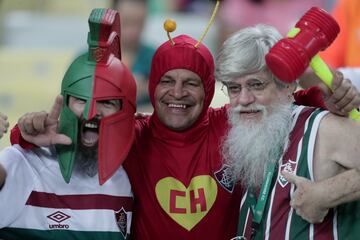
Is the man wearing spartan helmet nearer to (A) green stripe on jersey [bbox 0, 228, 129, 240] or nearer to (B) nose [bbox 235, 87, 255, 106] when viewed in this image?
(A) green stripe on jersey [bbox 0, 228, 129, 240]

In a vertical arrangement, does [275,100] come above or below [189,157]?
above

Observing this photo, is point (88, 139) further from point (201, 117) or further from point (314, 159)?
point (314, 159)

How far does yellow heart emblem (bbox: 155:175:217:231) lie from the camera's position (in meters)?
2.86

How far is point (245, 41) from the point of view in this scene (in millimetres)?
2822

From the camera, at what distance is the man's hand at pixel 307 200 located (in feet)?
8.24

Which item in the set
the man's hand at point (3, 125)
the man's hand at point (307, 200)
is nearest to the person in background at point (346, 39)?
the man's hand at point (307, 200)

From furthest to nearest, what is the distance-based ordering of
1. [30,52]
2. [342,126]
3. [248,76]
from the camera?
1. [30,52]
2. [248,76]
3. [342,126]

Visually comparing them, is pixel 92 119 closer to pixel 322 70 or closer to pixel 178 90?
pixel 178 90

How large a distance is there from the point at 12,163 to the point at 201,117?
0.66 meters

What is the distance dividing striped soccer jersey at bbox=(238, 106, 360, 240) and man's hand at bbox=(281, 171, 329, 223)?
69mm

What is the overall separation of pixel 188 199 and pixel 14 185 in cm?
57

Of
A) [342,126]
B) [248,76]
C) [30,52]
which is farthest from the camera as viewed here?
[30,52]

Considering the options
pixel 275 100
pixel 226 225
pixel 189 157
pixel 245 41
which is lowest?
pixel 226 225

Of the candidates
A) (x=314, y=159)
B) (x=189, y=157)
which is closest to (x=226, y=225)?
(x=189, y=157)
